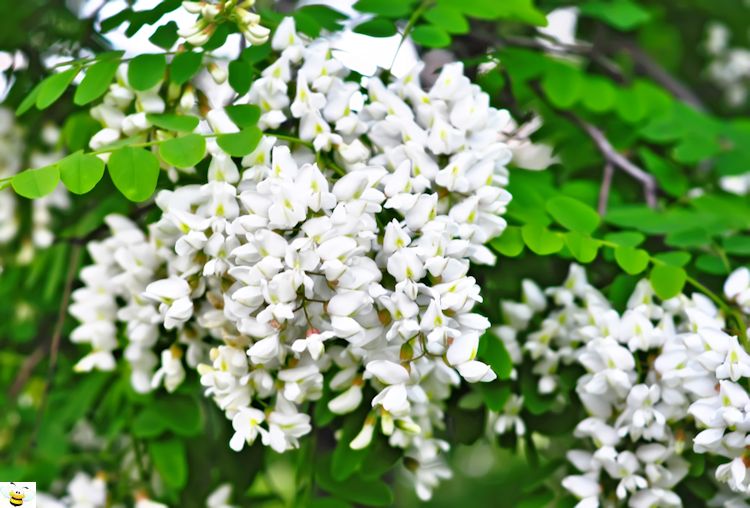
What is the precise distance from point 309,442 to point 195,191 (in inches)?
17.6

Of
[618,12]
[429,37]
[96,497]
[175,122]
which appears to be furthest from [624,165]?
[96,497]

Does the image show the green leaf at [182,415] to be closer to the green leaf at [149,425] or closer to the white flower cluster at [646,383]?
the green leaf at [149,425]

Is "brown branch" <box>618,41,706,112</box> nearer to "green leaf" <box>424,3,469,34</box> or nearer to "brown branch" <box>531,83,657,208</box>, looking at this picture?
"brown branch" <box>531,83,657,208</box>

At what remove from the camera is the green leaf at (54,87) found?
1.14 m

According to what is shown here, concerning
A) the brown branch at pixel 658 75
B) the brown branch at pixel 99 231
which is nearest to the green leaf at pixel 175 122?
the brown branch at pixel 99 231

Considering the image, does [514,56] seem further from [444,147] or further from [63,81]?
[63,81]

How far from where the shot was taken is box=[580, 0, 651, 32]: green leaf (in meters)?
1.66

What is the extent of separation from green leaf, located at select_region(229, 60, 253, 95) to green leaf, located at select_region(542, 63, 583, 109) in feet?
1.94

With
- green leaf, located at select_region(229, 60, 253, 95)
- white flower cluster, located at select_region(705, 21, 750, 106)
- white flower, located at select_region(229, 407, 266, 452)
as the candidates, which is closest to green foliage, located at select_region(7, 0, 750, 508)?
green leaf, located at select_region(229, 60, 253, 95)

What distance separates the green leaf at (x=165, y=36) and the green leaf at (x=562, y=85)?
661 mm

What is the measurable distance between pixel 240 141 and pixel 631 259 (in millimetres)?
548

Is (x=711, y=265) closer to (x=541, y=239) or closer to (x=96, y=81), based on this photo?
(x=541, y=239)

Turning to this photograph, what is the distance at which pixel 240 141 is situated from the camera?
1.05 meters

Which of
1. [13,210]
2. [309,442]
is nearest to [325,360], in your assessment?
[309,442]
